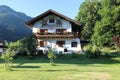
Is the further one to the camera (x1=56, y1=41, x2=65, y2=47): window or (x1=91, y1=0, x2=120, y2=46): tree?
(x1=56, y1=41, x2=65, y2=47): window

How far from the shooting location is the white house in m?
55.5

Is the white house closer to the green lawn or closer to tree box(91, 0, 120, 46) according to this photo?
tree box(91, 0, 120, 46)

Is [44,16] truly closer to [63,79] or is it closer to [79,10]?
[79,10]

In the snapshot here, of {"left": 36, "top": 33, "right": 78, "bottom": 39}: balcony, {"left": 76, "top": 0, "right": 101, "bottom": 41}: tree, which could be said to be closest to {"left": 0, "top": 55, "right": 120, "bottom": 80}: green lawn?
{"left": 36, "top": 33, "right": 78, "bottom": 39}: balcony

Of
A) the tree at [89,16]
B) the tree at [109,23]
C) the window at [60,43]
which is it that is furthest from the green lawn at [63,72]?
the tree at [89,16]

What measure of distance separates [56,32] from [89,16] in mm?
20249

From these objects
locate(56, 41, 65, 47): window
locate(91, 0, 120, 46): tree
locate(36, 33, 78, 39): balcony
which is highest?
locate(91, 0, 120, 46): tree

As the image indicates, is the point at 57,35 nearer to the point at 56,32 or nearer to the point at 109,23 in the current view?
the point at 56,32

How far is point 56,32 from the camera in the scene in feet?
185

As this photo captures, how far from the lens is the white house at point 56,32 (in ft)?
182

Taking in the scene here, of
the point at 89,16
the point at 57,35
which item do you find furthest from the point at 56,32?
the point at 89,16

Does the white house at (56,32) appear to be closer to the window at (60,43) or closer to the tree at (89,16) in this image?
the window at (60,43)

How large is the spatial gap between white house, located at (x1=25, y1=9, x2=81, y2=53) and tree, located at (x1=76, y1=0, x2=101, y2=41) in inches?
648

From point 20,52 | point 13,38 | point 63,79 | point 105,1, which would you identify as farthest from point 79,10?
point 13,38
